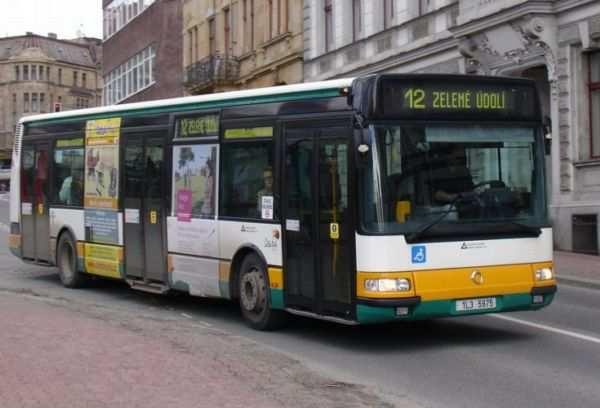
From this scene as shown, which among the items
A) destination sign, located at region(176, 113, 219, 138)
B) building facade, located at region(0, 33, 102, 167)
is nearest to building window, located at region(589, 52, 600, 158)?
destination sign, located at region(176, 113, 219, 138)

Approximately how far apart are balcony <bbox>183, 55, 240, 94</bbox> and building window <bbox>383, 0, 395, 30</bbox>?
41.5 feet

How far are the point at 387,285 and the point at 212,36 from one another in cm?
3762

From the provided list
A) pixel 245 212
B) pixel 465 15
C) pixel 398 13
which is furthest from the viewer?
pixel 398 13

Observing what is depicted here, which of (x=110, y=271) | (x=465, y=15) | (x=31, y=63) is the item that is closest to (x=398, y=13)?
(x=465, y=15)

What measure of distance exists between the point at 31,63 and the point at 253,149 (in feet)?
402

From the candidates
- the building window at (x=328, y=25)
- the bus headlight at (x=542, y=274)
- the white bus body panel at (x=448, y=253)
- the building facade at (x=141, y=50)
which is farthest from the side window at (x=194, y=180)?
the building facade at (x=141, y=50)

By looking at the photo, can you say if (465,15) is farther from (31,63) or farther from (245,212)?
(31,63)

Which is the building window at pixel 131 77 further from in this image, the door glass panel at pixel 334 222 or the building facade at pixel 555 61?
the door glass panel at pixel 334 222

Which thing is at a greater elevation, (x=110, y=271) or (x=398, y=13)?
(x=398, y=13)

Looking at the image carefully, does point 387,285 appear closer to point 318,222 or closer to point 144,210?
point 318,222

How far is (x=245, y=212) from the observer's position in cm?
1158

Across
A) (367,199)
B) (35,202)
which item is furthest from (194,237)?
(35,202)

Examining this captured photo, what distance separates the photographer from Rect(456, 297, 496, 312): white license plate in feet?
32.5

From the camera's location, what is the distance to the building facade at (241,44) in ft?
123
